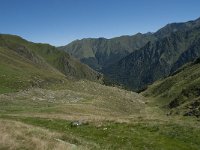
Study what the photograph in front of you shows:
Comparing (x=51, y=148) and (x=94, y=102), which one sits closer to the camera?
(x=51, y=148)

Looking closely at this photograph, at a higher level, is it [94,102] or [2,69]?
[2,69]

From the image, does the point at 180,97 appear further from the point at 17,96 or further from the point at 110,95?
the point at 17,96

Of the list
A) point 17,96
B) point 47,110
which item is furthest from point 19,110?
point 17,96

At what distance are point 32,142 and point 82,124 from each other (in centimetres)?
2019

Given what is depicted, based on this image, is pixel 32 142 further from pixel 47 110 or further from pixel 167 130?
pixel 47 110

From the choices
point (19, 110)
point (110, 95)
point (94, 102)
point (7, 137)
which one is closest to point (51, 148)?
point (7, 137)

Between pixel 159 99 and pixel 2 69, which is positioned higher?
pixel 2 69

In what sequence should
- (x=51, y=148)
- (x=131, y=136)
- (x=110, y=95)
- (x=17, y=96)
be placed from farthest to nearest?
1. (x=110, y=95)
2. (x=17, y=96)
3. (x=131, y=136)
4. (x=51, y=148)

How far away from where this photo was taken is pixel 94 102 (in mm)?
90000

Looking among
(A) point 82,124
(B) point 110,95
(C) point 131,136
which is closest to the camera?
(C) point 131,136

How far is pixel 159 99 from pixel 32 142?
435 feet

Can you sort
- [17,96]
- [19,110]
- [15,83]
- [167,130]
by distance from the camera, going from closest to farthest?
[167,130], [19,110], [17,96], [15,83]

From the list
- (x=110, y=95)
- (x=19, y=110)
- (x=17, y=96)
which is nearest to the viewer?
(x=19, y=110)

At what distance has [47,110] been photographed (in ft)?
201
